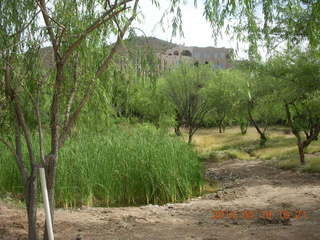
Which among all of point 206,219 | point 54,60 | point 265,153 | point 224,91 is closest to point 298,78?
point 206,219

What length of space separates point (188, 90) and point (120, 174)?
565 inches

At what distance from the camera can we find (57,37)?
356cm

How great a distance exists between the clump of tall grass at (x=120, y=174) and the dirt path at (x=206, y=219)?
0.86 metres

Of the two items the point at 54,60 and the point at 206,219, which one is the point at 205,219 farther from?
the point at 54,60

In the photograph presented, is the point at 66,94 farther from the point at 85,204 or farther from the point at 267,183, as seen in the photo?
the point at 267,183

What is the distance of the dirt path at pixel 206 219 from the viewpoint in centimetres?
440

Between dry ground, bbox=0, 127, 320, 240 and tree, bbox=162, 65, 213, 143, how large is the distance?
1388 centimetres

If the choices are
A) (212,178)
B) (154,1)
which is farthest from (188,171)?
(154,1)

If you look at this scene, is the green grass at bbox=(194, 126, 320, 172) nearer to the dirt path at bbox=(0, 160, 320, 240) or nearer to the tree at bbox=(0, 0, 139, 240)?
the dirt path at bbox=(0, 160, 320, 240)

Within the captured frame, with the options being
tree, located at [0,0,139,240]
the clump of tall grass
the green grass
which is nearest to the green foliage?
the green grass

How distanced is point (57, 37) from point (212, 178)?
Result: 831cm

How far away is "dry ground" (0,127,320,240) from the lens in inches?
173

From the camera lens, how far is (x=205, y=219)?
5398mm

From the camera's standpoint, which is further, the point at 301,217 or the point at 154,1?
the point at 301,217
